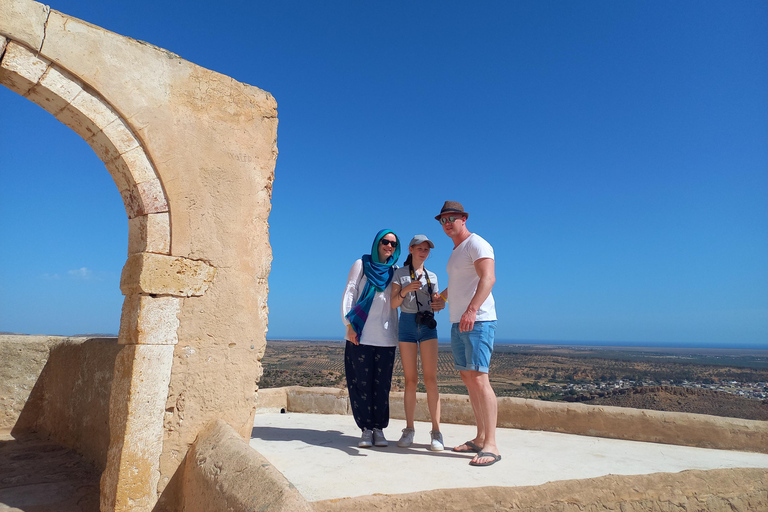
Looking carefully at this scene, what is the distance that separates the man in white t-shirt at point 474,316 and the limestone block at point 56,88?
2.72m

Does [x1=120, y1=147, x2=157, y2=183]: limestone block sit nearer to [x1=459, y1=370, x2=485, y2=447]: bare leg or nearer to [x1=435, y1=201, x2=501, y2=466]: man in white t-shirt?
[x1=435, y1=201, x2=501, y2=466]: man in white t-shirt

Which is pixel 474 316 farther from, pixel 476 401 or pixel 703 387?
pixel 703 387

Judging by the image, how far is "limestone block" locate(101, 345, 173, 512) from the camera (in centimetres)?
296

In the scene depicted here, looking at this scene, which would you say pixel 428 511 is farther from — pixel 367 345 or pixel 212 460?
pixel 367 345

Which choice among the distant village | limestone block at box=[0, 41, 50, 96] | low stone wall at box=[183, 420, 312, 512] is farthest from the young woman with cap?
the distant village

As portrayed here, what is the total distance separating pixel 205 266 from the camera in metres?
3.39

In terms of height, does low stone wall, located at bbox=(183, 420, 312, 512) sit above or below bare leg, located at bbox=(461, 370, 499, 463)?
below

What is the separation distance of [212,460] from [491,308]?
7.18 ft

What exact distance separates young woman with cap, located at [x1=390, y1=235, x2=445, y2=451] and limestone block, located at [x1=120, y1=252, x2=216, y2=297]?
1.56 m

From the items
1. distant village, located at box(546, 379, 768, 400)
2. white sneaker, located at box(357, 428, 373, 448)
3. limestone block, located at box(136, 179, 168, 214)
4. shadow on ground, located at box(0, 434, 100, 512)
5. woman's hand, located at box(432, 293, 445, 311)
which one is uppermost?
limestone block, located at box(136, 179, 168, 214)

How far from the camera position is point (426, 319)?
12.5 feet

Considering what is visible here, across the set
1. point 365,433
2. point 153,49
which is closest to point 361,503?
point 365,433

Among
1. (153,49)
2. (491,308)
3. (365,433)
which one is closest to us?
(153,49)

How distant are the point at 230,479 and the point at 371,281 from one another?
199cm
